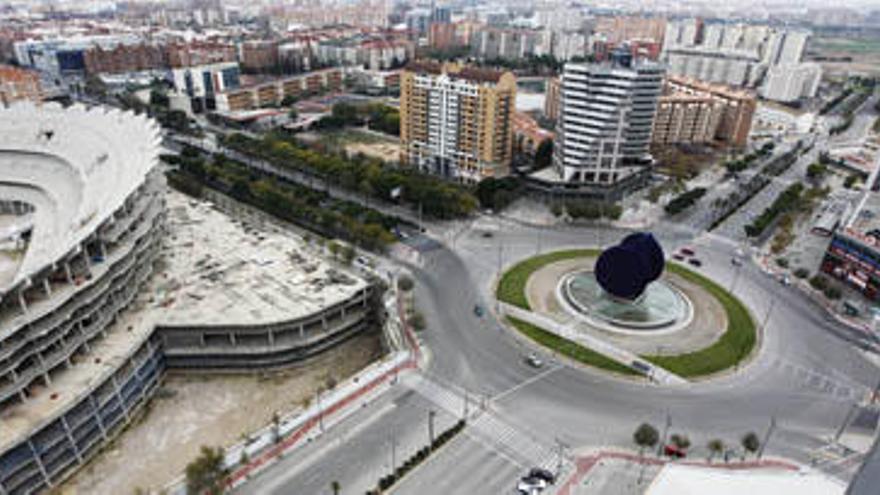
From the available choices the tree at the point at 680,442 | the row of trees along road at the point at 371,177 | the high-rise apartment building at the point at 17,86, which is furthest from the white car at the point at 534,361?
the high-rise apartment building at the point at 17,86

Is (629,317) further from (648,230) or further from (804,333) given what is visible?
(648,230)

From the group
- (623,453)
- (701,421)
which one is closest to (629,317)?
(701,421)

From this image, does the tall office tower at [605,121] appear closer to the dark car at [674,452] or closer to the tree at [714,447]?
the tree at [714,447]

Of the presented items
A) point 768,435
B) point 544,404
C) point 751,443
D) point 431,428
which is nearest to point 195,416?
point 431,428

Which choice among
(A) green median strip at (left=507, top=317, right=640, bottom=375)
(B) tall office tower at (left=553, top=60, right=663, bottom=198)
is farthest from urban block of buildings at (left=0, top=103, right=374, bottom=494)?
(B) tall office tower at (left=553, top=60, right=663, bottom=198)

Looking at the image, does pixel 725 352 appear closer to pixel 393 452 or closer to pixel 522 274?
pixel 522 274
